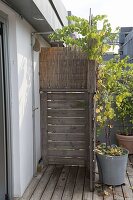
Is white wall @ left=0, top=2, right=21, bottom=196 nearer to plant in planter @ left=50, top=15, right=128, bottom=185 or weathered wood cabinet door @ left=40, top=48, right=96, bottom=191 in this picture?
plant in planter @ left=50, top=15, right=128, bottom=185

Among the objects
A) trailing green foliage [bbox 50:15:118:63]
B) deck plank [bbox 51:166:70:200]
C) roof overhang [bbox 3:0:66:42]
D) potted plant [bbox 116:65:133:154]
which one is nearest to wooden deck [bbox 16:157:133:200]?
deck plank [bbox 51:166:70:200]

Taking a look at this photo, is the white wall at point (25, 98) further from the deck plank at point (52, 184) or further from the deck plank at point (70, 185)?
the deck plank at point (70, 185)

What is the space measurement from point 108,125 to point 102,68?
2.65 feet

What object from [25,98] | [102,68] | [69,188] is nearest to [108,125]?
A: [102,68]

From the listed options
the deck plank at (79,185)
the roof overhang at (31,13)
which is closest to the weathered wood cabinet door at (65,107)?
the deck plank at (79,185)

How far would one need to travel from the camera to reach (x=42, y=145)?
4.68 meters

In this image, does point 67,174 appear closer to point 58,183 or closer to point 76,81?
point 58,183

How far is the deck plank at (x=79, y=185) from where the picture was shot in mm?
3578

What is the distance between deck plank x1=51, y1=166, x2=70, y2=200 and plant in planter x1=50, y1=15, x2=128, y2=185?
53cm

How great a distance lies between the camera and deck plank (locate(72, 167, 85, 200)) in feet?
11.7

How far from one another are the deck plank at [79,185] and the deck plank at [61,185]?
0.56 feet

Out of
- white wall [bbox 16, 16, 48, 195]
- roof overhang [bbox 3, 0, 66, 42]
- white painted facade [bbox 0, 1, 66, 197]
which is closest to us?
roof overhang [bbox 3, 0, 66, 42]

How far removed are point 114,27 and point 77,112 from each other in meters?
1.43

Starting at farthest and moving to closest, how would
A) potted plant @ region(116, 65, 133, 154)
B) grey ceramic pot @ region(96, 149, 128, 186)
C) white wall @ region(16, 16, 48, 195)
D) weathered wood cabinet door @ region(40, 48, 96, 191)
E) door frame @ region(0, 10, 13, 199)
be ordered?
potted plant @ region(116, 65, 133, 154) < weathered wood cabinet door @ region(40, 48, 96, 191) < grey ceramic pot @ region(96, 149, 128, 186) < white wall @ region(16, 16, 48, 195) < door frame @ region(0, 10, 13, 199)
